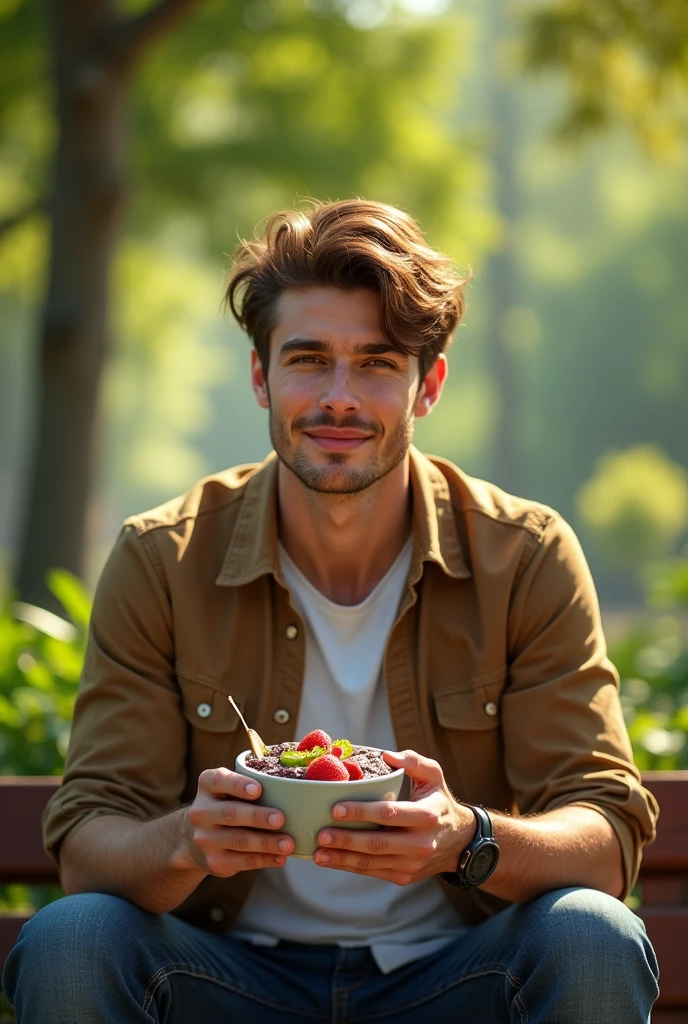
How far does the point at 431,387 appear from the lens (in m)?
3.22

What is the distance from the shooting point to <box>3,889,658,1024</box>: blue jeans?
8.00 ft

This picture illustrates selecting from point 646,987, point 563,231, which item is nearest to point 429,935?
point 646,987

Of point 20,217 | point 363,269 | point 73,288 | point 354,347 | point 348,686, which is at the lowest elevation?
point 348,686

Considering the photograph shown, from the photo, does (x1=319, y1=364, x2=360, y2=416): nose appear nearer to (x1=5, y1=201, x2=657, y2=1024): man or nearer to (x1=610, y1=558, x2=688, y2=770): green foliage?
(x1=5, y1=201, x2=657, y2=1024): man

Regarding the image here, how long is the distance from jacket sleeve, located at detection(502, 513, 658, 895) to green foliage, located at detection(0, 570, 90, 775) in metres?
1.46

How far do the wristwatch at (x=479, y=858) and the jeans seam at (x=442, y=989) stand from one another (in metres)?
0.20

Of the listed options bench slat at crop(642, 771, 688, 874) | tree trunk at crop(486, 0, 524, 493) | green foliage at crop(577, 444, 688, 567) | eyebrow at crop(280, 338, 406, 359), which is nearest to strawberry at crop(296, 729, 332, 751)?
eyebrow at crop(280, 338, 406, 359)

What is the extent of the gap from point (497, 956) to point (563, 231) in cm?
5018

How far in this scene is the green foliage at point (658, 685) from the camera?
146 inches

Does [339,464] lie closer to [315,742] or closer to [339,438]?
[339,438]

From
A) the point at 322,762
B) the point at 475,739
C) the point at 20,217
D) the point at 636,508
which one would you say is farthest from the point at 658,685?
the point at 636,508

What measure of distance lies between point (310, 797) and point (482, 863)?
44 centimetres

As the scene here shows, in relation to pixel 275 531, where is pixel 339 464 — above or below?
above

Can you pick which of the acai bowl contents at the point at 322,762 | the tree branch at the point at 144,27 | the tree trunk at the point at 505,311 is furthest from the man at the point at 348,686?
the tree trunk at the point at 505,311
